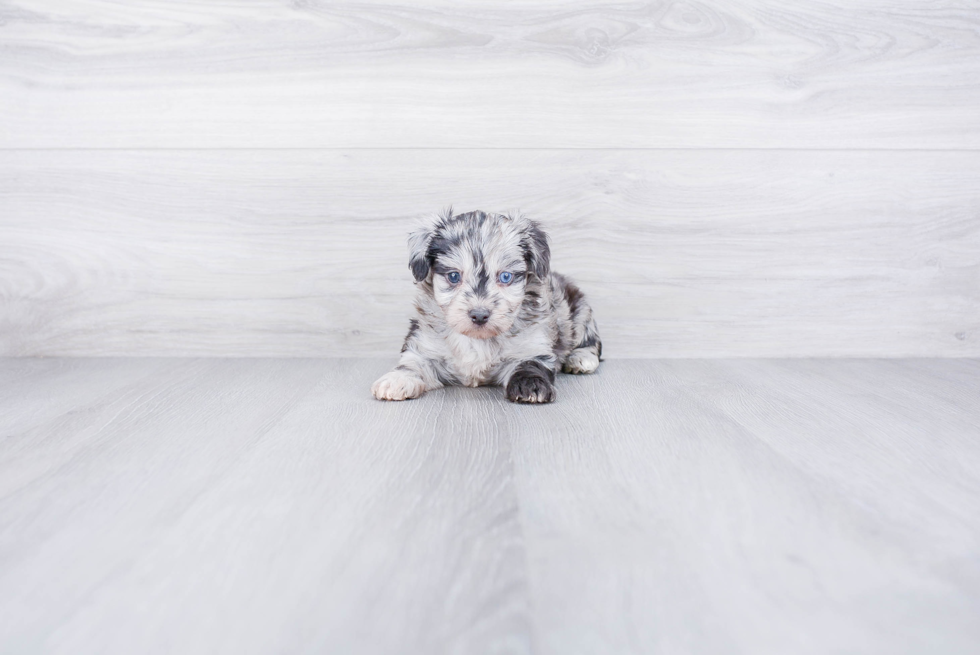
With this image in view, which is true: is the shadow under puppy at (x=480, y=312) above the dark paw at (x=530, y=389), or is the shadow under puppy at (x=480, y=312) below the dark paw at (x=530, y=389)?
above

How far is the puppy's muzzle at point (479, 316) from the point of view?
1775 millimetres

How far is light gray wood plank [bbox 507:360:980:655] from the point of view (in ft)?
2.35

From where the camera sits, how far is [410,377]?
1828mm

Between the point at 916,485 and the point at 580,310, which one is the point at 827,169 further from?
the point at 916,485

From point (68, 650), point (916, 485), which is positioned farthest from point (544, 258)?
point (68, 650)

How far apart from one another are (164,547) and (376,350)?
1.49 metres

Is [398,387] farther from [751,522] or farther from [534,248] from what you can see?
[751,522]

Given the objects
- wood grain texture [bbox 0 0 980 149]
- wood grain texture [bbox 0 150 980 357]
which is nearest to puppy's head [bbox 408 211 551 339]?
wood grain texture [bbox 0 150 980 357]

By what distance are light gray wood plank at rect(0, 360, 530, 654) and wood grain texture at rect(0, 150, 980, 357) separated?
0.78 meters

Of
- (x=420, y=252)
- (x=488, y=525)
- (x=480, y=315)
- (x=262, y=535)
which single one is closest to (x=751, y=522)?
(x=488, y=525)

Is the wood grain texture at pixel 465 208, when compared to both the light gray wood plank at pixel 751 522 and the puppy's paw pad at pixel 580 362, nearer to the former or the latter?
the puppy's paw pad at pixel 580 362

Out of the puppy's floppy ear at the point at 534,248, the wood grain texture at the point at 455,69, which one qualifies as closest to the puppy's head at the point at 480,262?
the puppy's floppy ear at the point at 534,248

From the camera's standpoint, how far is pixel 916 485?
44.9 inches

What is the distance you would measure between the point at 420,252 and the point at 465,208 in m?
0.46
